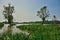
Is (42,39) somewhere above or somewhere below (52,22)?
below

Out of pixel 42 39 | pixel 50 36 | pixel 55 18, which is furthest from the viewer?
pixel 55 18

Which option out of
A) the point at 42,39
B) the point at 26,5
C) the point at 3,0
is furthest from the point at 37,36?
the point at 3,0

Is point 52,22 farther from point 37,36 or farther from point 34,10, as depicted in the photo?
point 37,36

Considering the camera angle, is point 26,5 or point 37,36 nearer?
point 37,36

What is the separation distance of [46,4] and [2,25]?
72 cm

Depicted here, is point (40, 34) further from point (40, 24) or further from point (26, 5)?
point (26, 5)

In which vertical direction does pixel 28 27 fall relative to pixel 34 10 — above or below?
below

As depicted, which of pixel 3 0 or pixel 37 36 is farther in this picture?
pixel 3 0

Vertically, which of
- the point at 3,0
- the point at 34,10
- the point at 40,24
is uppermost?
the point at 3,0

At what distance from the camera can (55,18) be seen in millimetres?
2193

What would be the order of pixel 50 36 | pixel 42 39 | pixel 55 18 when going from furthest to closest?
pixel 55 18, pixel 50 36, pixel 42 39

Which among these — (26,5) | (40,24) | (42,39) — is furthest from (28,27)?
(42,39)

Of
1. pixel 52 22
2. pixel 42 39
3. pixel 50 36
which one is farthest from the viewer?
pixel 52 22

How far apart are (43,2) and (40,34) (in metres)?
0.52
